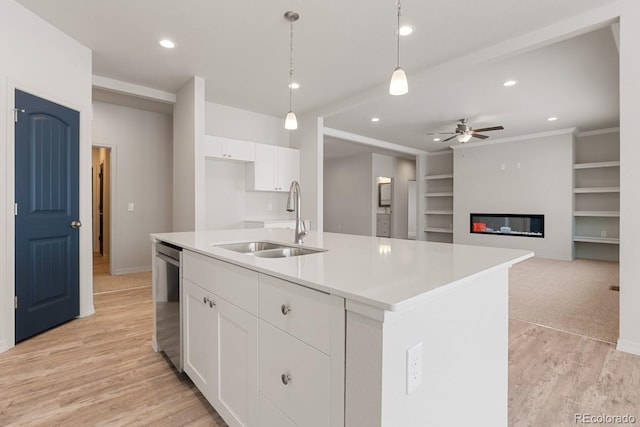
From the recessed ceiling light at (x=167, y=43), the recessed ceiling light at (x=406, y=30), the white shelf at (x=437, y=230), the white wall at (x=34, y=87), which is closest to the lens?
the white wall at (x=34, y=87)

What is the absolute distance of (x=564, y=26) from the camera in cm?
273

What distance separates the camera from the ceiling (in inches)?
103

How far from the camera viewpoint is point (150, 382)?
78.1 inches

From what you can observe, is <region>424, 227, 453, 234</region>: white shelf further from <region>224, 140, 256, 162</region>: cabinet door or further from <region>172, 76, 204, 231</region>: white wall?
<region>172, 76, 204, 231</region>: white wall

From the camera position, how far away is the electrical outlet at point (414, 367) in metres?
0.88

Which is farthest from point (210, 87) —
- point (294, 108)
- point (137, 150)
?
point (137, 150)

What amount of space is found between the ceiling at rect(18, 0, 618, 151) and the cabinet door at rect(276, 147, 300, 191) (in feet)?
2.30

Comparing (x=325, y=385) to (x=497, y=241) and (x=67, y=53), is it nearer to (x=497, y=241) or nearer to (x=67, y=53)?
(x=67, y=53)

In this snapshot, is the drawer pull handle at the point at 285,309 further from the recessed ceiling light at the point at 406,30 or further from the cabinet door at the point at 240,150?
the cabinet door at the point at 240,150

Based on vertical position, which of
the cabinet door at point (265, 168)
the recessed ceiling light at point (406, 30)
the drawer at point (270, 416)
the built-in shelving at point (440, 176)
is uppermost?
the recessed ceiling light at point (406, 30)

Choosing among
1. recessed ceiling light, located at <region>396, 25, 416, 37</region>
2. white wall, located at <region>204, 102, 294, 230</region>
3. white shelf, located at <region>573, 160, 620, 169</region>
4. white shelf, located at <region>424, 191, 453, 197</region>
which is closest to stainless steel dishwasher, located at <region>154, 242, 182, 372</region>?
white wall, located at <region>204, 102, 294, 230</region>

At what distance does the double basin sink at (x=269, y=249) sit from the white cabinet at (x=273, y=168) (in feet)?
9.99

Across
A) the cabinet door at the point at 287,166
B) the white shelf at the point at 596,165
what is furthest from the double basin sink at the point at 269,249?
the white shelf at the point at 596,165

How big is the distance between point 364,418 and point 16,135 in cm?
326
